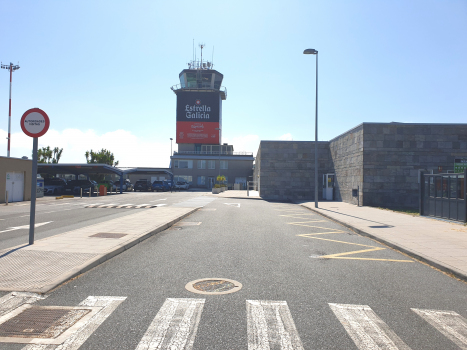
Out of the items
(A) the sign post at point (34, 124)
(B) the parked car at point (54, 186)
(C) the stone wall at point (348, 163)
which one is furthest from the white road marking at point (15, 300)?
(B) the parked car at point (54, 186)

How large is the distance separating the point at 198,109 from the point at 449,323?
3092 inches

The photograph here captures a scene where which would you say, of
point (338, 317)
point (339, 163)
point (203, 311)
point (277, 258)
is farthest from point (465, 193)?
point (339, 163)

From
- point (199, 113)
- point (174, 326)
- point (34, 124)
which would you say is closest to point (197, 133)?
point (199, 113)

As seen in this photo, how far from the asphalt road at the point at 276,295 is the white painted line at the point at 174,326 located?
25 mm

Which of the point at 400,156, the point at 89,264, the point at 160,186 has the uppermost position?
the point at 400,156

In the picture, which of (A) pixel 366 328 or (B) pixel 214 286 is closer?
(A) pixel 366 328

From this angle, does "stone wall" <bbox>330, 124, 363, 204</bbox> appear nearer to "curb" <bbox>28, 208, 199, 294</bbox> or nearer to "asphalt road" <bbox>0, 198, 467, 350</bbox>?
"asphalt road" <bbox>0, 198, 467, 350</bbox>

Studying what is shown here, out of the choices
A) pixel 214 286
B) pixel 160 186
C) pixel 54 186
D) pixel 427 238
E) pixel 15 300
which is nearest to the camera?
pixel 15 300

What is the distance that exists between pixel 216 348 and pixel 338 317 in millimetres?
1615

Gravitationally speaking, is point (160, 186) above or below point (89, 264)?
above

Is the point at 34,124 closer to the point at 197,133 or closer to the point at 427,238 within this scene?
the point at 427,238

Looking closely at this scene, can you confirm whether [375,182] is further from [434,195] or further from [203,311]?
[203,311]

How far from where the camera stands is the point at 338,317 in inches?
172

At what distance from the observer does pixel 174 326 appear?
4.04m
